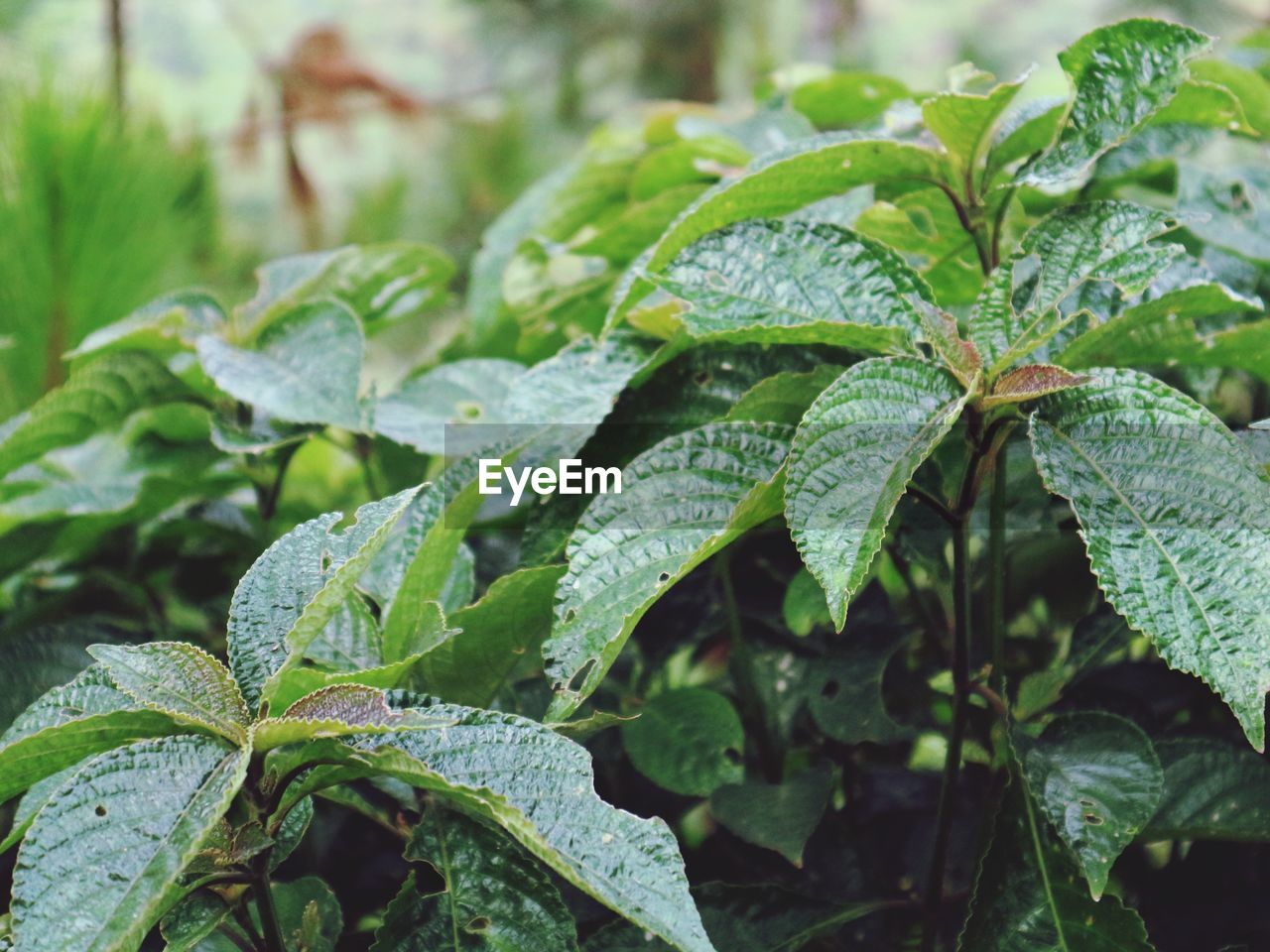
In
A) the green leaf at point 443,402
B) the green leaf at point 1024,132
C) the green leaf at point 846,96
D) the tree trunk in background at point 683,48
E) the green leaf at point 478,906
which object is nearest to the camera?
the green leaf at point 478,906

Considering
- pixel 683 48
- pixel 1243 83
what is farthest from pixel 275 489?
pixel 683 48

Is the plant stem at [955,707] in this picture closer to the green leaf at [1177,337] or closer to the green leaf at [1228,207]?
the green leaf at [1177,337]

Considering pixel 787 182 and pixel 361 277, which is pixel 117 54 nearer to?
pixel 361 277

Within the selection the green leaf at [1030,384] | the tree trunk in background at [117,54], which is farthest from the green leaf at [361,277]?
the tree trunk in background at [117,54]

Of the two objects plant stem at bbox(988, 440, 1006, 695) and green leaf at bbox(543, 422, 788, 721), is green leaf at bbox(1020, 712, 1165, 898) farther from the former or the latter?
green leaf at bbox(543, 422, 788, 721)

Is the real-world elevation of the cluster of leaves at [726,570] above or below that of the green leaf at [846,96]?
below

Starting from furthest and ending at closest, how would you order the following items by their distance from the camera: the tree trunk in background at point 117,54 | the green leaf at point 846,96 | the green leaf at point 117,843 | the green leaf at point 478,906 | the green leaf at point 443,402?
1. the tree trunk in background at point 117,54
2. the green leaf at point 846,96
3. the green leaf at point 443,402
4. the green leaf at point 478,906
5. the green leaf at point 117,843
